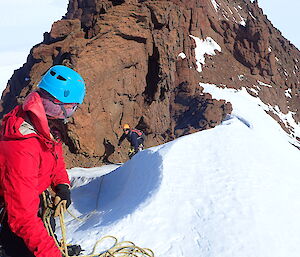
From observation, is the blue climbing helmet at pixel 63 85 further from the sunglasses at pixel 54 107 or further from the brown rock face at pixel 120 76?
the brown rock face at pixel 120 76

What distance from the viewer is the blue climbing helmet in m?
2.46

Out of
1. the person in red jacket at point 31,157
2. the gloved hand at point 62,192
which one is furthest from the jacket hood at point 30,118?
the gloved hand at point 62,192

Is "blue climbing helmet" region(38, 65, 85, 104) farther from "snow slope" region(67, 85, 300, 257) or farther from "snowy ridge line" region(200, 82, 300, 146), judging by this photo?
"snowy ridge line" region(200, 82, 300, 146)

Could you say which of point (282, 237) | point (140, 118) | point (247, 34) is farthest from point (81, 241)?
point (247, 34)

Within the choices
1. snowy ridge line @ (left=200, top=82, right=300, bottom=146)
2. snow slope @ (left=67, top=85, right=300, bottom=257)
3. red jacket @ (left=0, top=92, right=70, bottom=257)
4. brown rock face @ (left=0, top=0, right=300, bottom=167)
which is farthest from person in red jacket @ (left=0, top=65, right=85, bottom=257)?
snowy ridge line @ (left=200, top=82, right=300, bottom=146)

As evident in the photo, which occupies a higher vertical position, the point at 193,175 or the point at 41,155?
the point at 41,155

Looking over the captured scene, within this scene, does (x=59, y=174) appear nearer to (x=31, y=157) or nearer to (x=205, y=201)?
Answer: (x=31, y=157)

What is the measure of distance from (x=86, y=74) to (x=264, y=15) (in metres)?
46.6

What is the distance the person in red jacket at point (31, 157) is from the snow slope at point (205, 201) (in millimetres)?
1727

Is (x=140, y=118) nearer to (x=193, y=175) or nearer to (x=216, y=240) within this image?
(x=193, y=175)

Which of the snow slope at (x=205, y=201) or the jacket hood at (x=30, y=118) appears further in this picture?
the snow slope at (x=205, y=201)

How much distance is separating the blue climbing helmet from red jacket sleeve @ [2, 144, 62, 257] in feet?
1.74

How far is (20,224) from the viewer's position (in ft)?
6.75

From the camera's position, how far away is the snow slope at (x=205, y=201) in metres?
3.84
